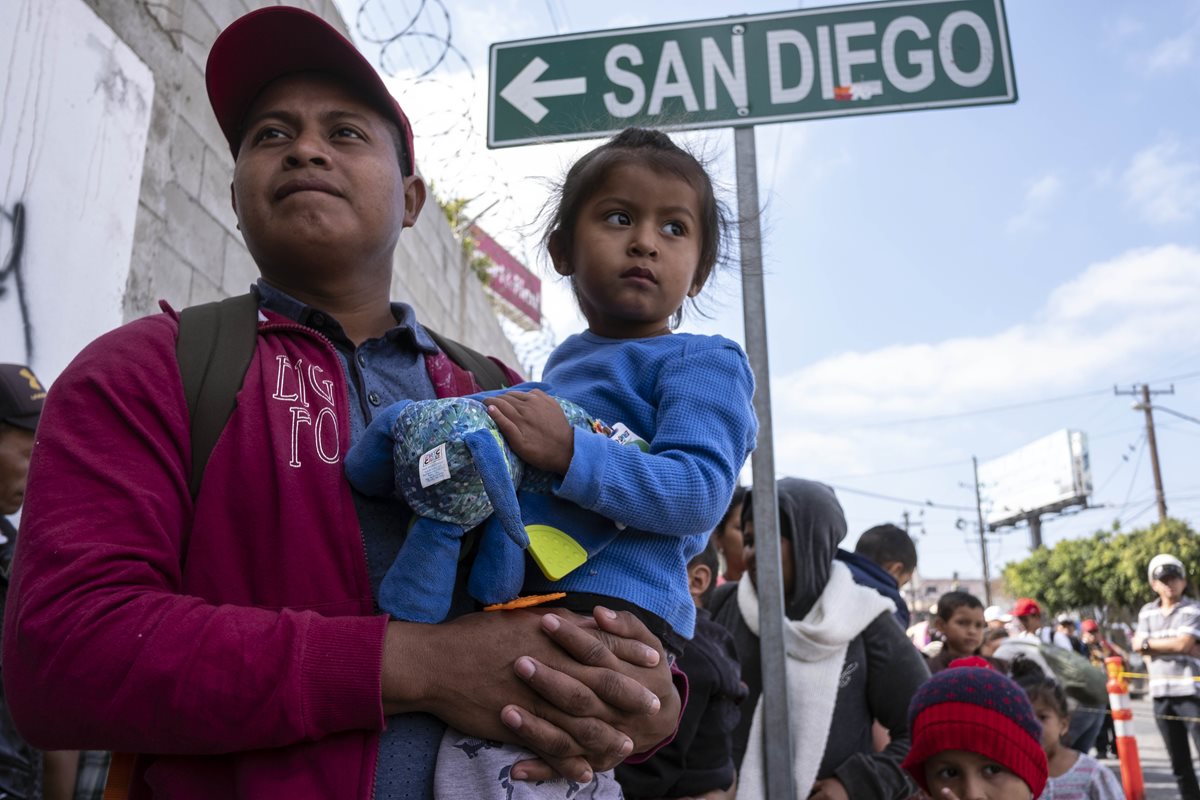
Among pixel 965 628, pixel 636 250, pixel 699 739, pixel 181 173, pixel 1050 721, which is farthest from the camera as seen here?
pixel 965 628

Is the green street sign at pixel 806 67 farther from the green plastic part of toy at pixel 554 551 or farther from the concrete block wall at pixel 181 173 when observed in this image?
the green plastic part of toy at pixel 554 551

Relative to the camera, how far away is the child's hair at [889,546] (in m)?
5.09

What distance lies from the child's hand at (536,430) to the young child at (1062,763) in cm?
318

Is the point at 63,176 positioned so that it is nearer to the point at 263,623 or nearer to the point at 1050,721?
the point at 263,623

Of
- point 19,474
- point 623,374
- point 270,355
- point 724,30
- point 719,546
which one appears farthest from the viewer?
point 719,546

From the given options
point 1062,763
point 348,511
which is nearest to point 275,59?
point 348,511

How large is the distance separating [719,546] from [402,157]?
11.3 feet

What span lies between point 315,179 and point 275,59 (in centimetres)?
26

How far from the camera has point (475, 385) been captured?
170cm

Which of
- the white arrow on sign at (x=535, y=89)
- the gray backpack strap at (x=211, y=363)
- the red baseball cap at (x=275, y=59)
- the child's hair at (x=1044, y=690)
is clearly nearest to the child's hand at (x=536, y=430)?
the gray backpack strap at (x=211, y=363)

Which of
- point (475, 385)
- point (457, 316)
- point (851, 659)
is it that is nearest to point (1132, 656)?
point (457, 316)

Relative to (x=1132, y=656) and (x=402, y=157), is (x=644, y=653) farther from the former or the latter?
(x=1132, y=656)

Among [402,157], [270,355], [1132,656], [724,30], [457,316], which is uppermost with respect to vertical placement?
[457,316]

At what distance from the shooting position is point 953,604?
5.84 metres
